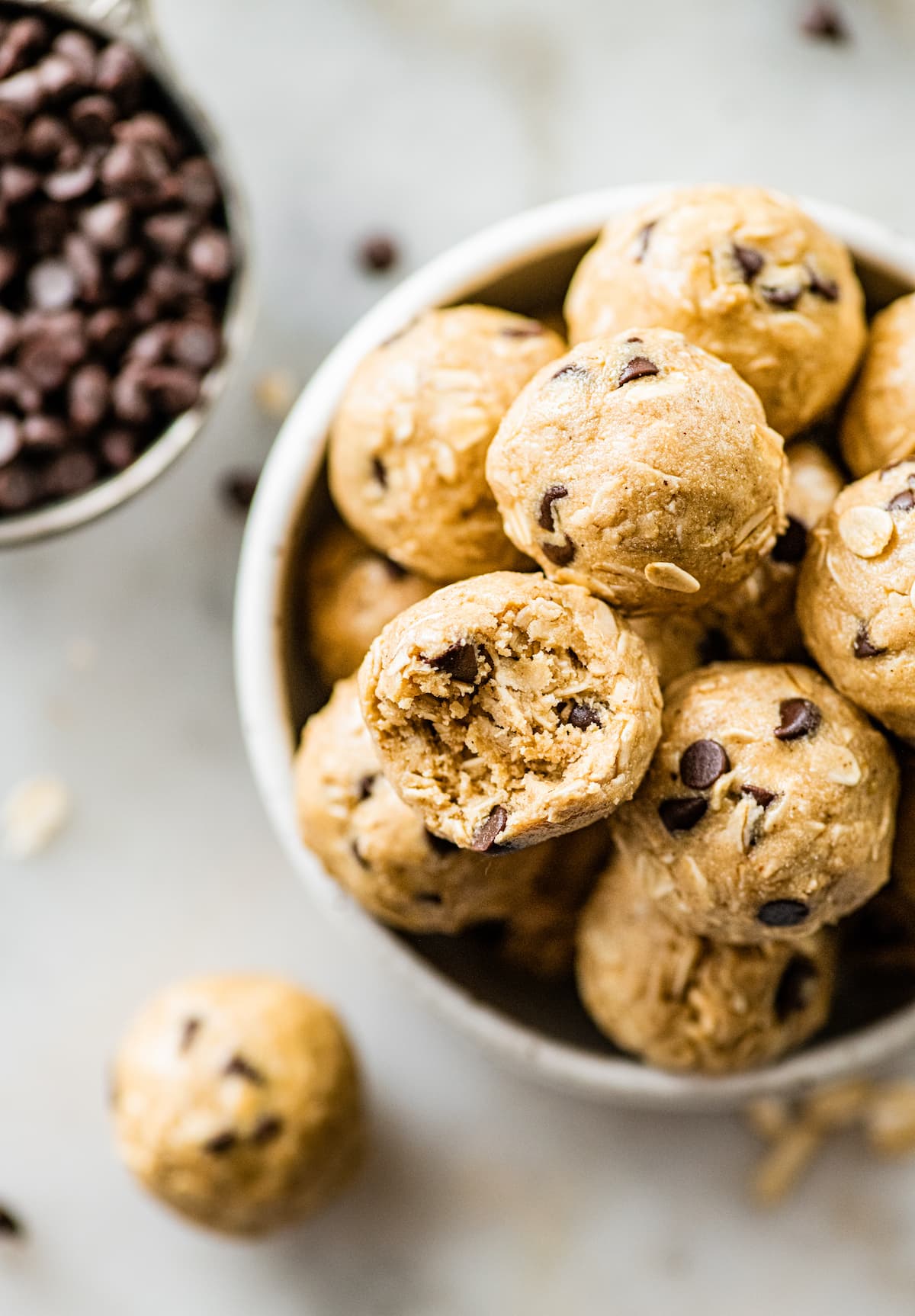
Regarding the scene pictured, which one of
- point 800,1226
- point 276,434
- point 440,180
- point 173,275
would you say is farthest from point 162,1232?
point 440,180

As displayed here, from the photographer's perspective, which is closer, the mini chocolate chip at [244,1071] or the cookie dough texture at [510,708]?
the cookie dough texture at [510,708]

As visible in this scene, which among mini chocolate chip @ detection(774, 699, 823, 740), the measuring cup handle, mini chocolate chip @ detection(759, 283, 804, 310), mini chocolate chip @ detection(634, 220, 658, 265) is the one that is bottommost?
mini chocolate chip @ detection(774, 699, 823, 740)

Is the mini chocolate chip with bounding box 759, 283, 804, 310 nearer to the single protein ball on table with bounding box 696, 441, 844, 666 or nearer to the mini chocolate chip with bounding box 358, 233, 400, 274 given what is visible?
the single protein ball on table with bounding box 696, 441, 844, 666

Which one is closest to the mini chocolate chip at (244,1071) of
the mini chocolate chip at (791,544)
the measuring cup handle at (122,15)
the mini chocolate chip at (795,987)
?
the mini chocolate chip at (795,987)

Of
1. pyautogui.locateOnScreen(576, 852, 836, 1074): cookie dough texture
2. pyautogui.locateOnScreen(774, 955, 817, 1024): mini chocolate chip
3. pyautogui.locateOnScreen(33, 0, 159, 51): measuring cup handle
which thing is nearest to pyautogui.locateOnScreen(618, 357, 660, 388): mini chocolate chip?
pyautogui.locateOnScreen(576, 852, 836, 1074): cookie dough texture

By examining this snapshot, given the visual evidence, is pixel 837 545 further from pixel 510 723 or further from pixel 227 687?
pixel 227 687

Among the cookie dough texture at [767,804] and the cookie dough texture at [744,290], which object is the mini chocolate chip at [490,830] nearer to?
the cookie dough texture at [767,804]
